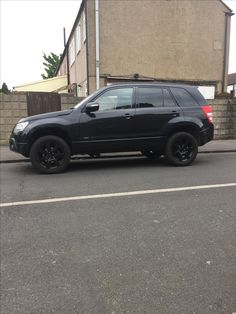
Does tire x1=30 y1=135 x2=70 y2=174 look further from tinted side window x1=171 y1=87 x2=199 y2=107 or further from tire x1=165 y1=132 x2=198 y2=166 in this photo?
tinted side window x1=171 y1=87 x2=199 y2=107

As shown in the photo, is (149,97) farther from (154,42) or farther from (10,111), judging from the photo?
(154,42)

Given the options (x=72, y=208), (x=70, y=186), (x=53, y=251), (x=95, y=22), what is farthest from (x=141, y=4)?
(x=53, y=251)

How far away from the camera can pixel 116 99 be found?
27.1 ft

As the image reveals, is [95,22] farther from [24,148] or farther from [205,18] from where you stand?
[24,148]

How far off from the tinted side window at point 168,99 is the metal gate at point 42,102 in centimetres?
499

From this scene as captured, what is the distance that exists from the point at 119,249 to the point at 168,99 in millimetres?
5309

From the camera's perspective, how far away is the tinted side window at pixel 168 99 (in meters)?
8.58

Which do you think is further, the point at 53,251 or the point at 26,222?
the point at 26,222

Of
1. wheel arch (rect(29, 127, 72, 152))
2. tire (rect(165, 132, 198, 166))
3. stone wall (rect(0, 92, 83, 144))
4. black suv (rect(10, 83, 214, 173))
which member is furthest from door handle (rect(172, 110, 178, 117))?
stone wall (rect(0, 92, 83, 144))

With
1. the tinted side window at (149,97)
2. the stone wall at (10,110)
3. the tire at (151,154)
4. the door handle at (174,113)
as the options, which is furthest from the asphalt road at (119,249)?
the stone wall at (10,110)

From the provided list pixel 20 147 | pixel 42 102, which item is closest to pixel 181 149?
pixel 20 147

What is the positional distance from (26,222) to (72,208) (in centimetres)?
76

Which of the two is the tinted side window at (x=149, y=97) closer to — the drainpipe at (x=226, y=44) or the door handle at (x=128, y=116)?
the door handle at (x=128, y=116)

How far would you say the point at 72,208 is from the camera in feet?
A: 17.5
